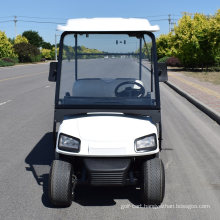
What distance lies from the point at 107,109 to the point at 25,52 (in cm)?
7387

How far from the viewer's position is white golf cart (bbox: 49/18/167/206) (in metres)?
4.27

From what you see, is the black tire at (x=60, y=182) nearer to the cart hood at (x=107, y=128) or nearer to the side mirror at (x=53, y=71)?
the cart hood at (x=107, y=128)

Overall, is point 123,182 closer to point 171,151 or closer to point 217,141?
point 171,151

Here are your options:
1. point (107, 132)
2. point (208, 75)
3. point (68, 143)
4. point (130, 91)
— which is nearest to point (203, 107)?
point (130, 91)

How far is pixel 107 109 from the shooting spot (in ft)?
16.2

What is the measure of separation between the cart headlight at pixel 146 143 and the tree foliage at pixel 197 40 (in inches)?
1123

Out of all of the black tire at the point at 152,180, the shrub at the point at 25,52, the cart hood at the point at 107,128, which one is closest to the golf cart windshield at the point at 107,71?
the cart hood at the point at 107,128

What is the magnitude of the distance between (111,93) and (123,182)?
4.28 ft

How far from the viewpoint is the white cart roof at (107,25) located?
4723 millimetres

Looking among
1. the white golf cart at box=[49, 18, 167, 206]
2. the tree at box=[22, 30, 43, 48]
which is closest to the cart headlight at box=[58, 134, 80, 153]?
the white golf cart at box=[49, 18, 167, 206]

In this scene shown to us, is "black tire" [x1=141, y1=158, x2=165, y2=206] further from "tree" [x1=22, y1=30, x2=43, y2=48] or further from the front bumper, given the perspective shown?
Answer: "tree" [x1=22, y1=30, x2=43, y2=48]

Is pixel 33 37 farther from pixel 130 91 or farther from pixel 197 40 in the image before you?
pixel 130 91

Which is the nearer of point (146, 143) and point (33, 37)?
point (146, 143)

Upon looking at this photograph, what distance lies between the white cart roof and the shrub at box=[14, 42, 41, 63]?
7358 centimetres
